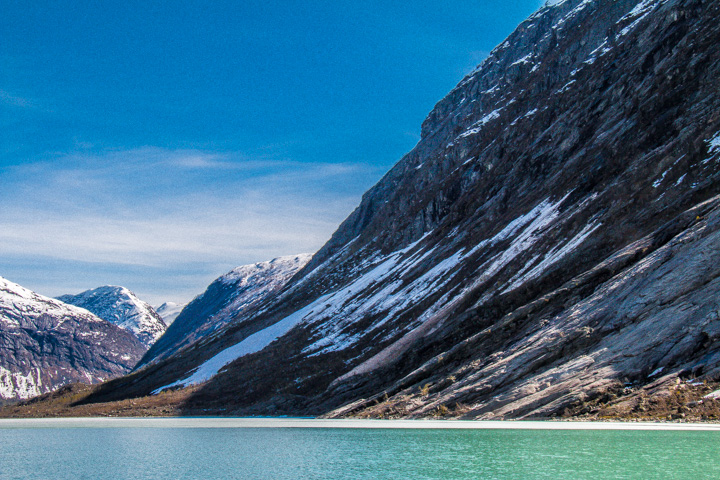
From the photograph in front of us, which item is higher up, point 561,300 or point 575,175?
point 575,175

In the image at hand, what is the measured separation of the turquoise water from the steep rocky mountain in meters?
7.63

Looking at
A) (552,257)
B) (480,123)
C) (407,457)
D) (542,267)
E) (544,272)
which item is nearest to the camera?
(407,457)

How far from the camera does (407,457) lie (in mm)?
27688

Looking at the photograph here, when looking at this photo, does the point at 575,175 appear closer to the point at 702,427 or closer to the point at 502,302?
the point at 502,302

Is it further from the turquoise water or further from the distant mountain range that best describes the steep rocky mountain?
the turquoise water

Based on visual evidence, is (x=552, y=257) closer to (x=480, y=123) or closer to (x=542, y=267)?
(x=542, y=267)

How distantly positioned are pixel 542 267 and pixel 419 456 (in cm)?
3622

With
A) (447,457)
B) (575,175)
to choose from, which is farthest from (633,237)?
(447,457)

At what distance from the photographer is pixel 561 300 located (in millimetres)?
48250

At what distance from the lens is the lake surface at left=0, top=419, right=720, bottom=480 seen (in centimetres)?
2228

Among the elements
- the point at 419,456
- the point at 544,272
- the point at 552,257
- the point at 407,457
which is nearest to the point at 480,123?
the point at 552,257

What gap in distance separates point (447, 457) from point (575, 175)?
2242 inches

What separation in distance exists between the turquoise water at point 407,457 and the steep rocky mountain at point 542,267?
7.63 meters

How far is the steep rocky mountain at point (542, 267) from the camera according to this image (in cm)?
3853
